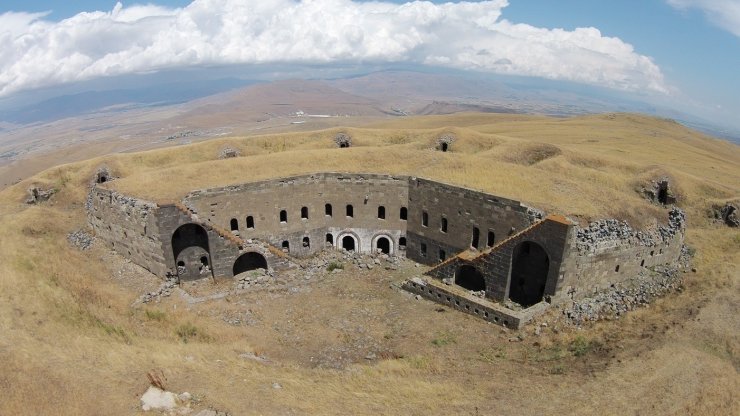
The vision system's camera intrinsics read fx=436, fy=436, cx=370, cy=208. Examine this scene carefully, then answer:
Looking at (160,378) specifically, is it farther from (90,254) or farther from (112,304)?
(90,254)

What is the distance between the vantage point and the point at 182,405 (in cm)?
1260

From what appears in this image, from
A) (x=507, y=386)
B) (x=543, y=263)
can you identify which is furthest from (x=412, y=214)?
(x=507, y=386)

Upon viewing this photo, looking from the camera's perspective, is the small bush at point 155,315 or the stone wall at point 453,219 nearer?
the small bush at point 155,315

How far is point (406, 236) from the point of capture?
32156 millimetres

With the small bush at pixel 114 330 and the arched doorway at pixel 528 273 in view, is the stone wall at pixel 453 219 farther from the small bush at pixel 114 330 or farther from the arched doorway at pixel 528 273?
the small bush at pixel 114 330

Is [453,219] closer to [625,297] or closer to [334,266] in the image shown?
[334,266]

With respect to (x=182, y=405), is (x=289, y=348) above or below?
below

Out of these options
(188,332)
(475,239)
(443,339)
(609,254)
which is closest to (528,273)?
(475,239)

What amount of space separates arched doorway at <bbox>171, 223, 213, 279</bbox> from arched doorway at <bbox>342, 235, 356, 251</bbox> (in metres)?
10.0

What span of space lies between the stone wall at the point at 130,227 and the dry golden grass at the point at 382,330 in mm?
1234

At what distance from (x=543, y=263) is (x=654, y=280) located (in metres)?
6.38

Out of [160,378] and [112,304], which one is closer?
[160,378]

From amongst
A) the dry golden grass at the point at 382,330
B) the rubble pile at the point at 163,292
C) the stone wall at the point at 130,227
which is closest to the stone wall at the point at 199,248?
the rubble pile at the point at 163,292

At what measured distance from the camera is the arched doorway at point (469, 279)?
27.8 metres
